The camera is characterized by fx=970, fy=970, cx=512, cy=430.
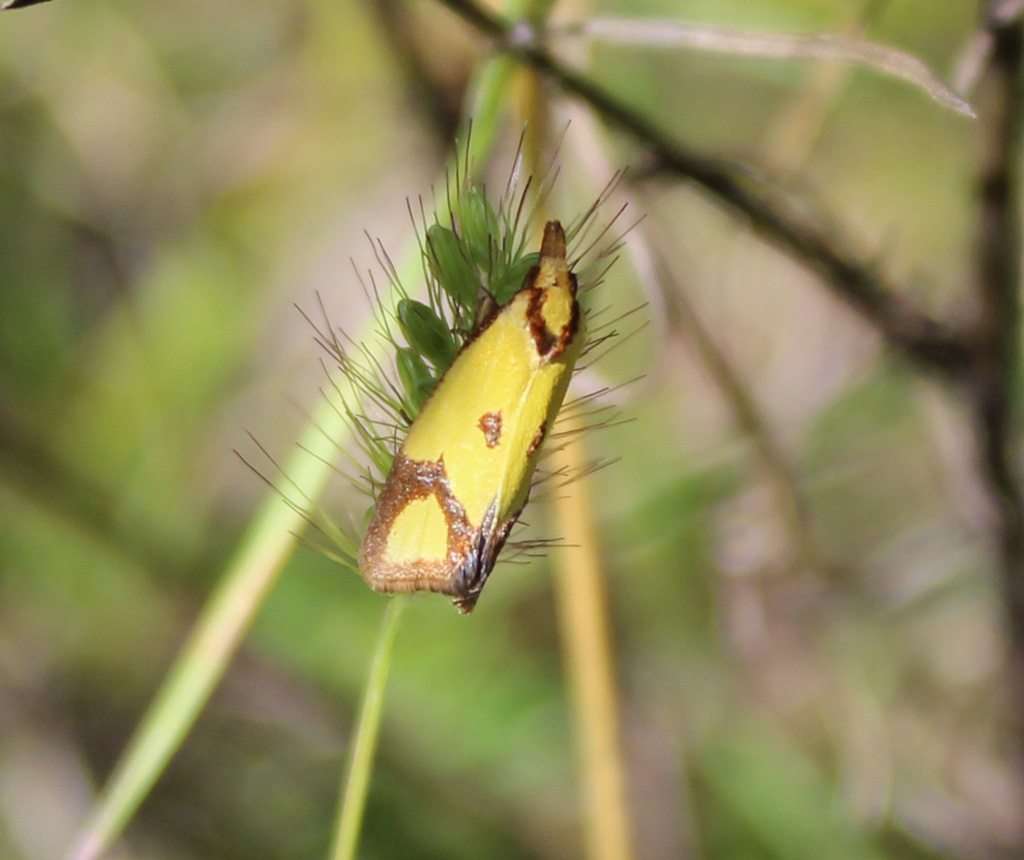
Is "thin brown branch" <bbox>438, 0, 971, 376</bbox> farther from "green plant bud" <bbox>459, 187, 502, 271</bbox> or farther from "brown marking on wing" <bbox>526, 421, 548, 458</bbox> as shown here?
"brown marking on wing" <bbox>526, 421, 548, 458</bbox>

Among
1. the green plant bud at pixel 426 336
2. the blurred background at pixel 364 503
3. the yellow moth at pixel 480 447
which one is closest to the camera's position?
the yellow moth at pixel 480 447

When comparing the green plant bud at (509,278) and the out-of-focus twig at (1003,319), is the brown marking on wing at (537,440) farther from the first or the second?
the out-of-focus twig at (1003,319)

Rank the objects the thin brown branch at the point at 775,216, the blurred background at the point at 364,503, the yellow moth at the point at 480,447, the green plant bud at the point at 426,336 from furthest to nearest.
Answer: the blurred background at the point at 364,503
the thin brown branch at the point at 775,216
the green plant bud at the point at 426,336
the yellow moth at the point at 480,447

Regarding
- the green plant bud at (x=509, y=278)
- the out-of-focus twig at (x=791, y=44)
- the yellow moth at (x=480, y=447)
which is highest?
the out-of-focus twig at (x=791, y=44)

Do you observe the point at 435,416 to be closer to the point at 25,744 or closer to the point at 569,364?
the point at 569,364

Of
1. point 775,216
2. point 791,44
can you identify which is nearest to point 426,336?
point 791,44

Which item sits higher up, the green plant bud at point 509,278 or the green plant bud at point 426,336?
the green plant bud at point 509,278

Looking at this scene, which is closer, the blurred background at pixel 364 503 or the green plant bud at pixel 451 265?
the green plant bud at pixel 451 265

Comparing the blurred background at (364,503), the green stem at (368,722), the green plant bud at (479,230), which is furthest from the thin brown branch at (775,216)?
the green stem at (368,722)
